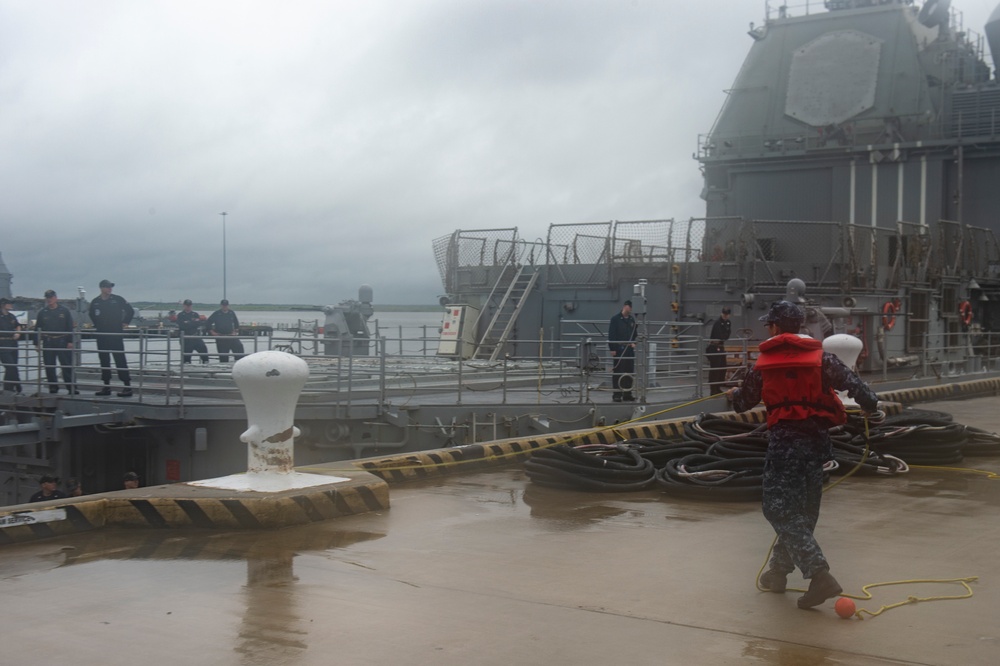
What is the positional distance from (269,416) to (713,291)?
54.9ft

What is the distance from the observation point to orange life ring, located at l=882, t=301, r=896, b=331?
22.2m

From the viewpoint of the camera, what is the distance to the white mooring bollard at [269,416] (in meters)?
6.88


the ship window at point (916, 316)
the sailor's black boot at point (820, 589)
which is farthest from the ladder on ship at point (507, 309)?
the sailor's black boot at point (820, 589)

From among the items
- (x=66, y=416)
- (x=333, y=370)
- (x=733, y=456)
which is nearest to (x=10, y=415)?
(x=66, y=416)

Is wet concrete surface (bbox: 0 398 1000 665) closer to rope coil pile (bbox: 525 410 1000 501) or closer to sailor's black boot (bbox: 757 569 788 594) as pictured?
sailor's black boot (bbox: 757 569 788 594)

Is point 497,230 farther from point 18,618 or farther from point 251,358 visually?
point 18,618

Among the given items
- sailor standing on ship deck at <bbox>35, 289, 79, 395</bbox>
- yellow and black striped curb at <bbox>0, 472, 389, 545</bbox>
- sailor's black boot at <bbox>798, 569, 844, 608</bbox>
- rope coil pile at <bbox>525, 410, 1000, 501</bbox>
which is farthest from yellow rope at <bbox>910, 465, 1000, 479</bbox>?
sailor standing on ship deck at <bbox>35, 289, 79, 395</bbox>

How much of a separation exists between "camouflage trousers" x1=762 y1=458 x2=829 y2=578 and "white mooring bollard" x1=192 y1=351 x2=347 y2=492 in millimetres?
3336

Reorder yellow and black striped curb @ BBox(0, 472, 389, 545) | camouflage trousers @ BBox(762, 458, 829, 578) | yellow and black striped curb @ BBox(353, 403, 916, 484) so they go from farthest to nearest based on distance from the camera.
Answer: yellow and black striped curb @ BBox(353, 403, 916, 484) → yellow and black striped curb @ BBox(0, 472, 389, 545) → camouflage trousers @ BBox(762, 458, 829, 578)

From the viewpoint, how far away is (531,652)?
424cm

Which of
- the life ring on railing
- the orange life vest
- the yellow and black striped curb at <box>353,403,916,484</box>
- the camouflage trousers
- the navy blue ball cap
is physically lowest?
the yellow and black striped curb at <box>353,403,916,484</box>

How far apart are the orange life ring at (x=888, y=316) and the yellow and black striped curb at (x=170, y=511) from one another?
18.3 meters

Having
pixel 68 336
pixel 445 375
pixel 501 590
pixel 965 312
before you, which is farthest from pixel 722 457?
pixel 965 312

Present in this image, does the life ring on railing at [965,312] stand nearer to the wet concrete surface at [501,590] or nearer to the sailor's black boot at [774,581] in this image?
the wet concrete surface at [501,590]
